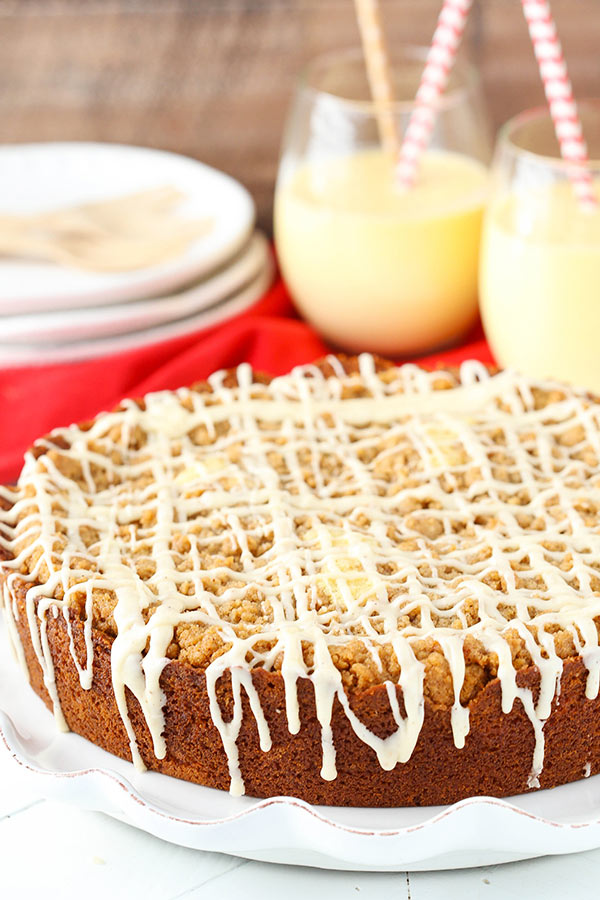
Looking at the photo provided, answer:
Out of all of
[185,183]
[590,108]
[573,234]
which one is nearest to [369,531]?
Result: [573,234]

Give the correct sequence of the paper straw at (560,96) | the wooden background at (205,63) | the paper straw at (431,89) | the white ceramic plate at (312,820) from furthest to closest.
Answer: the wooden background at (205,63) < the paper straw at (431,89) < the paper straw at (560,96) < the white ceramic plate at (312,820)

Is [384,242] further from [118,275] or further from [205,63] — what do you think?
[205,63]

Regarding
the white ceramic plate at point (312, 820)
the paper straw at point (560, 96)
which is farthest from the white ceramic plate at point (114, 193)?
the white ceramic plate at point (312, 820)

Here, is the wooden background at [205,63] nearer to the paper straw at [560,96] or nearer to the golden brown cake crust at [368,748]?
the paper straw at [560,96]

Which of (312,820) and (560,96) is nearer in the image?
(312,820)

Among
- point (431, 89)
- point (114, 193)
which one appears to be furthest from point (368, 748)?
point (114, 193)

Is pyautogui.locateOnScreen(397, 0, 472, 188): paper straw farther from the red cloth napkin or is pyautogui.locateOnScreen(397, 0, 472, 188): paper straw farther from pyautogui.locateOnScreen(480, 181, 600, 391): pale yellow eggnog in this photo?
the red cloth napkin
